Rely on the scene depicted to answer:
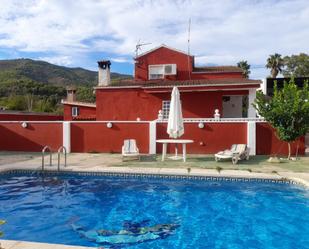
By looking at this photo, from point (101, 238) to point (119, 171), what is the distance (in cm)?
628

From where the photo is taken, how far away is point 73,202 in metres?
10.7

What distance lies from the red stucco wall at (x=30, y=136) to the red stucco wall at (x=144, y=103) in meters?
6.68

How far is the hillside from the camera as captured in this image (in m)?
54.0

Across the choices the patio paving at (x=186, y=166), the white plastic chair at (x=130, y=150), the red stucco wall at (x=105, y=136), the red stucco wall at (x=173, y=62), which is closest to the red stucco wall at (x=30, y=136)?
the red stucco wall at (x=105, y=136)

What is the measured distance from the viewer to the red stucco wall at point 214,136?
1880 centimetres

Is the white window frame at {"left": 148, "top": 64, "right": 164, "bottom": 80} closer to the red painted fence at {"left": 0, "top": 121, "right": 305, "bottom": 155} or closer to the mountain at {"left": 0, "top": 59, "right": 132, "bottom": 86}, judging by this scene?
the red painted fence at {"left": 0, "top": 121, "right": 305, "bottom": 155}

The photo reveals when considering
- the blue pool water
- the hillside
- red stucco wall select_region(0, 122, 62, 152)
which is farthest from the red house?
the hillside

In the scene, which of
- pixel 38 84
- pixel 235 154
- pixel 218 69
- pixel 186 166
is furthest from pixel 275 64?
pixel 186 166

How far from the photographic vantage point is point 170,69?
2816 centimetres

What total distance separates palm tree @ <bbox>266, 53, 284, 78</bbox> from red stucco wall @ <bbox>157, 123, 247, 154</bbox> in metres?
47.5

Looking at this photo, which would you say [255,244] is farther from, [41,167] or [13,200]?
[41,167]

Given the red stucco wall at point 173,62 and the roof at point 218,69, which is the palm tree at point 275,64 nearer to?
the roof at point 218,69

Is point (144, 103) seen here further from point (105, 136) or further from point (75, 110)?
point (75, 110)

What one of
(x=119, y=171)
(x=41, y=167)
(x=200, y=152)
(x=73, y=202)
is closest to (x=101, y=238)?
(x=73, y=202)
